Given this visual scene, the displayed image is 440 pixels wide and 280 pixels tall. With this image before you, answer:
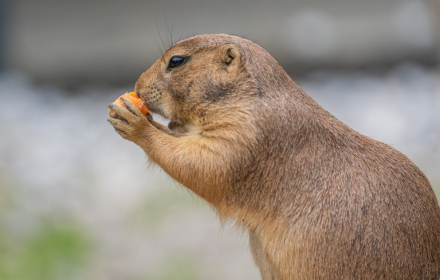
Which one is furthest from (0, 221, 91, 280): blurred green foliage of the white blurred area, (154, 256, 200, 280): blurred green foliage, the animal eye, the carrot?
the white blurred area

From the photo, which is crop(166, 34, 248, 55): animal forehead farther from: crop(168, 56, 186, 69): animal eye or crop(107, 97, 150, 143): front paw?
crop(107, 97, 150, 143): front paw

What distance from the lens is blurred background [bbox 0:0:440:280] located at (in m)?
5.82

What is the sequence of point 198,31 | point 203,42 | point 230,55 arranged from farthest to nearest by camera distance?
point 198,31 < point 203,42 < point 230,55

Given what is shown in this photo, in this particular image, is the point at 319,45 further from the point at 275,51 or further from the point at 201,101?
the point at 201,101

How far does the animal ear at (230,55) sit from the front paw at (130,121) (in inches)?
22.1

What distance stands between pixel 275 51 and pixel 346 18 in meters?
1.32

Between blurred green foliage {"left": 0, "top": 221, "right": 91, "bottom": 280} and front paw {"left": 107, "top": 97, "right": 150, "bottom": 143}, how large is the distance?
311 cm

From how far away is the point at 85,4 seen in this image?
9.31 metres

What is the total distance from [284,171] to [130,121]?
913 millimetres

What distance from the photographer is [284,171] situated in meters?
2.81

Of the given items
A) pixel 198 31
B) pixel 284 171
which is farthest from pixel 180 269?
pixel 198 31

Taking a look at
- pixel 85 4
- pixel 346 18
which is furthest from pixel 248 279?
pixel 85 4

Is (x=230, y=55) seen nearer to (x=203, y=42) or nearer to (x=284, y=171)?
(x=203, y=42)

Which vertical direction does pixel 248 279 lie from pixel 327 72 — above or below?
below
